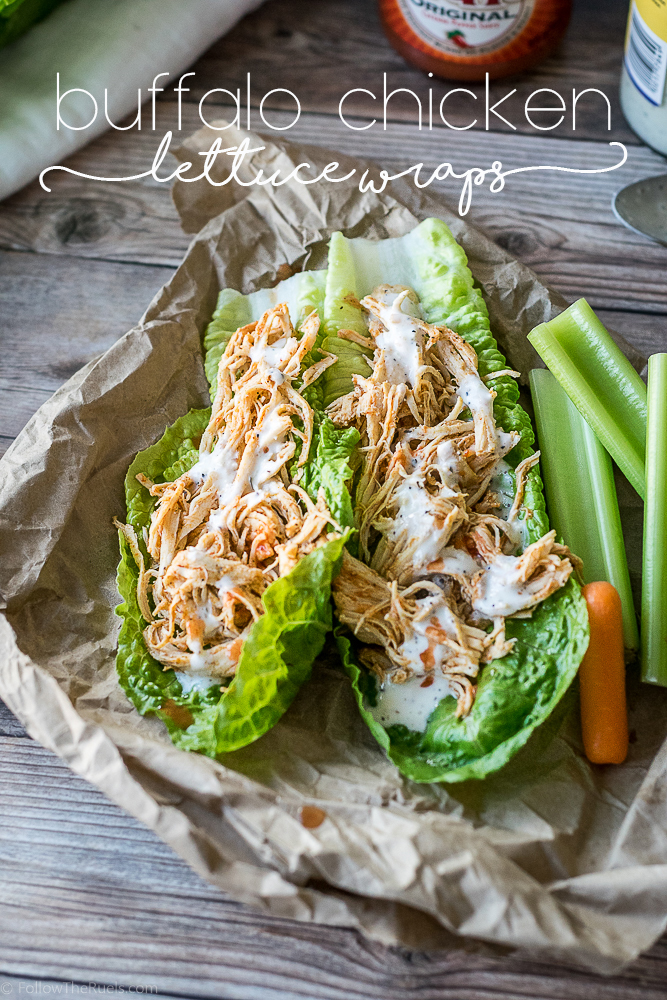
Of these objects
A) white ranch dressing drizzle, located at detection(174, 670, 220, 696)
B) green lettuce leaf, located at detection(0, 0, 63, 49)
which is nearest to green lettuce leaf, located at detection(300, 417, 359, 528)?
white ranch dressing drizzle, located at detection(174, 670, 220, 696)

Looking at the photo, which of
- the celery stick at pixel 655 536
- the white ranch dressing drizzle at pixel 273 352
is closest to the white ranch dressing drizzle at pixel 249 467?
the white ranch dressing drizzle at pixel 273 352

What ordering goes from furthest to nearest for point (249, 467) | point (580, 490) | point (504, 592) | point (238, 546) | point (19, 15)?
1. point (19, 15)
2. point (580, 490)
3. point (249, 467)
4. point (238, 546)
5. point (504, 592)

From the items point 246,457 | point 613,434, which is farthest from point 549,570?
point 246,457

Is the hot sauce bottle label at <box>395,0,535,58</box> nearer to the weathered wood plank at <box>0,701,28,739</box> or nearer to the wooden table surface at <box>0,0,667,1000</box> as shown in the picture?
the wooden table surface at <box>0,0,667,1000</box>

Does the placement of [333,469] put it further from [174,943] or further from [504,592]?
[174,943]

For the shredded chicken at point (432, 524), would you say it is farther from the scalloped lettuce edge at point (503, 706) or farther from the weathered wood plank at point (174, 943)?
the weathered wood plank at point (174, 943)

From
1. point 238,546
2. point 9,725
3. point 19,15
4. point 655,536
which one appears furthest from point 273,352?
point 19,15

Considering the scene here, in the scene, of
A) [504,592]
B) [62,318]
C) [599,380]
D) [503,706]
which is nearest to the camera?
[503,706]

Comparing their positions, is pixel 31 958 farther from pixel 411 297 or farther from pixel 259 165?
pixel 259 165
